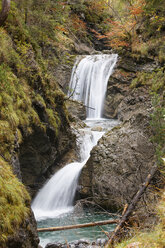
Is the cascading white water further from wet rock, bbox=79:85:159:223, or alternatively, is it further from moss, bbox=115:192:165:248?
moss, bbox=115:192:165:248

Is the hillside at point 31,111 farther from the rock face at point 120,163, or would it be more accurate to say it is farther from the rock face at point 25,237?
the rock face at point 120,163

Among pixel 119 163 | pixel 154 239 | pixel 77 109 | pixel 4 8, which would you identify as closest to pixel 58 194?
pixel 119 163

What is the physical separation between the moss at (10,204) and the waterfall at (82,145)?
13.1ft

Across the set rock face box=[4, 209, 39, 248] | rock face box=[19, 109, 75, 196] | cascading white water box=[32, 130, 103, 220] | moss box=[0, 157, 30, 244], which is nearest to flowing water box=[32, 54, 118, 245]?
cascading white water box=[32, 130, 103, 220]

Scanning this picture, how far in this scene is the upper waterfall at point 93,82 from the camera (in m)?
16.4

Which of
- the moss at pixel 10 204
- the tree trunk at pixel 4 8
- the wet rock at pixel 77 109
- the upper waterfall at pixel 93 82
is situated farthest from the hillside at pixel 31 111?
the wet rock at pixel 77 109

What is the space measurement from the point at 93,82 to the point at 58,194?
10584 millimetres

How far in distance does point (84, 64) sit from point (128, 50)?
379cm

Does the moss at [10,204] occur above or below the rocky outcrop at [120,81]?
below

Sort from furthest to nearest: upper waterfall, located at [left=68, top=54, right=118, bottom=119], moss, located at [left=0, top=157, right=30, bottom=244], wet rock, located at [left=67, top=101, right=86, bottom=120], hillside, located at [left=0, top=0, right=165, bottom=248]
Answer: upper waterfall, located at [left=68, top=54, right=118, bottom=119] < wet rock, located at [left=67, top=101, right=86, bottom=120] < hillside, located at [left=0, top=0, right=165, bottom=248] < moss, located at [left=0, top=157, right=30, bottom=244]

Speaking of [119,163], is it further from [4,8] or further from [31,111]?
[4,8]

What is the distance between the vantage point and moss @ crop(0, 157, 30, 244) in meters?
2.81

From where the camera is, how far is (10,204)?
3139 millimetres

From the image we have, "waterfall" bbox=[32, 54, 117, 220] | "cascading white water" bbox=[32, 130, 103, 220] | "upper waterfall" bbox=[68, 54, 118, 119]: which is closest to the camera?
"cascading white water" bbox=[32, 130, 103, 220]
